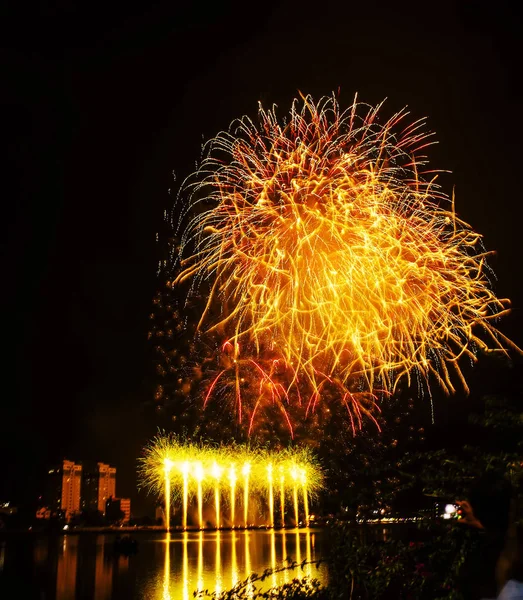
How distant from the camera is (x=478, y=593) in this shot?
29.4 ft

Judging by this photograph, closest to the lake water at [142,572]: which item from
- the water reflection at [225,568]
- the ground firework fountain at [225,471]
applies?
the water reflection at [225,568]

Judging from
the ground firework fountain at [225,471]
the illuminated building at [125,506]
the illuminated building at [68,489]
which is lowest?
the ground firework fountain at [225,471]

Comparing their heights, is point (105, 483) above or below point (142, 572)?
above

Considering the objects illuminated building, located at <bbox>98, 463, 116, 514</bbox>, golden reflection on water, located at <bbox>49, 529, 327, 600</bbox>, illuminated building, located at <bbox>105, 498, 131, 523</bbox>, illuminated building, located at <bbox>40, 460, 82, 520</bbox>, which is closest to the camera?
golden reflection on water, located at <bbox>49, 529, 327, 600</bbox>

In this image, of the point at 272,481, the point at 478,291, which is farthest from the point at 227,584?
the point at 272,481

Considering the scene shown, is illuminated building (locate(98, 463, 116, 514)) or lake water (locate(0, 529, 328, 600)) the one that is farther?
illuminated building (locate(98, 463, 116, 514))

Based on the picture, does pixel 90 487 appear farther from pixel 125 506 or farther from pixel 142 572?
pixel 142 572

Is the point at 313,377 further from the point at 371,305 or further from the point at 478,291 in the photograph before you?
the point at 478,291

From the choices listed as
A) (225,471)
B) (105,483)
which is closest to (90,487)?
(105,483)

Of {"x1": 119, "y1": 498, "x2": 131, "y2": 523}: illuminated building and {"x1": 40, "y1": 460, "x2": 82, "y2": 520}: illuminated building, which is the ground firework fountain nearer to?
{"x1": 119, "y1": 498, "x2": 131, "y2": 523}: illuminated building

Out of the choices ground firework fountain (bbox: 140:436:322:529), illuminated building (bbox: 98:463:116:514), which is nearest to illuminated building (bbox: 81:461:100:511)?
illuminated building (bbox: 98:463:116:514)

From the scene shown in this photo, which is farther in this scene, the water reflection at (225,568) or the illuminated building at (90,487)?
the illuminated building at (90,487)

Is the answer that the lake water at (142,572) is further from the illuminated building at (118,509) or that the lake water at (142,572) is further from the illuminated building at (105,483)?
the illuminated building at (105,483)

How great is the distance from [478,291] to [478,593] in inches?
372
